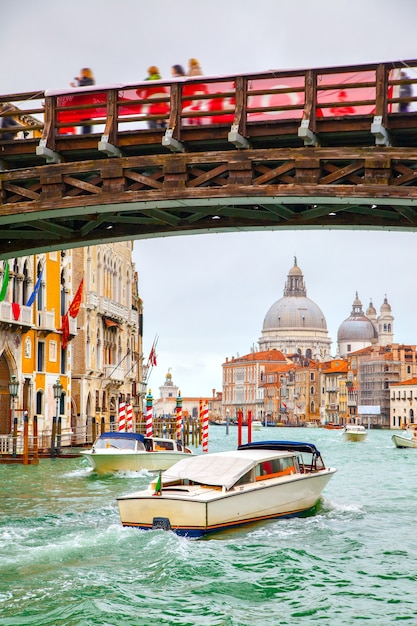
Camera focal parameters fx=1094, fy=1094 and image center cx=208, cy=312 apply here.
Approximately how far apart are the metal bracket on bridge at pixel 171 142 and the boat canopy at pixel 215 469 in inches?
200

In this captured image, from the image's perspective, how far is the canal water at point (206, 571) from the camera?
1106 cm

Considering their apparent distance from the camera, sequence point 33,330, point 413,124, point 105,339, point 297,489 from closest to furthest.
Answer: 1. point 413,124
2. point 297,489
3. point 33,330
4. point 105,339

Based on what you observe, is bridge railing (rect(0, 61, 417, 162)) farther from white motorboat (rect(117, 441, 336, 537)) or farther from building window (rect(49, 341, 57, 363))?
building window (rect(49, 341, 57, 363))

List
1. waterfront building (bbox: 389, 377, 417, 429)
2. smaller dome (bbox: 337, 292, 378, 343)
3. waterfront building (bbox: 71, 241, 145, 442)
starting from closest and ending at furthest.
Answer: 1. waterfront building (bbox: 71, 241, 145, 442)
2. waterfront building (bbox: 389, 377, 417, 429)
3. smaller dome (bbox: 337, 292, 378, 343)

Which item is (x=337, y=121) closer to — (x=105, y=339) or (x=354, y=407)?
(x=105, y=339)

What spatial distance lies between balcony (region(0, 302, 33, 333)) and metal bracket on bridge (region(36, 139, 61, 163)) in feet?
64.3

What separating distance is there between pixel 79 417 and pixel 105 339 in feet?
18.6

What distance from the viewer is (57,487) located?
78.4 ft

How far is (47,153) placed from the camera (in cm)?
1484

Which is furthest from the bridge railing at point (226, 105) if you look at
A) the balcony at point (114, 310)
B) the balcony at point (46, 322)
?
the balcony at point (114, 310)

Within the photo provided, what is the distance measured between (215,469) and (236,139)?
5.64 meters

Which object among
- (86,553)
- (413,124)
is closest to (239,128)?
(413,124)

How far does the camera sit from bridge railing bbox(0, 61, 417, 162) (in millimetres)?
13797

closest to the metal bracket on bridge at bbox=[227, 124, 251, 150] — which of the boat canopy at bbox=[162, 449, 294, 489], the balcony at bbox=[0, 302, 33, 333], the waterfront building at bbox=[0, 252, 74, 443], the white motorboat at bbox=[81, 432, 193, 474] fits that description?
the boat canopy at bbox=[162, 449, 294, 489]
